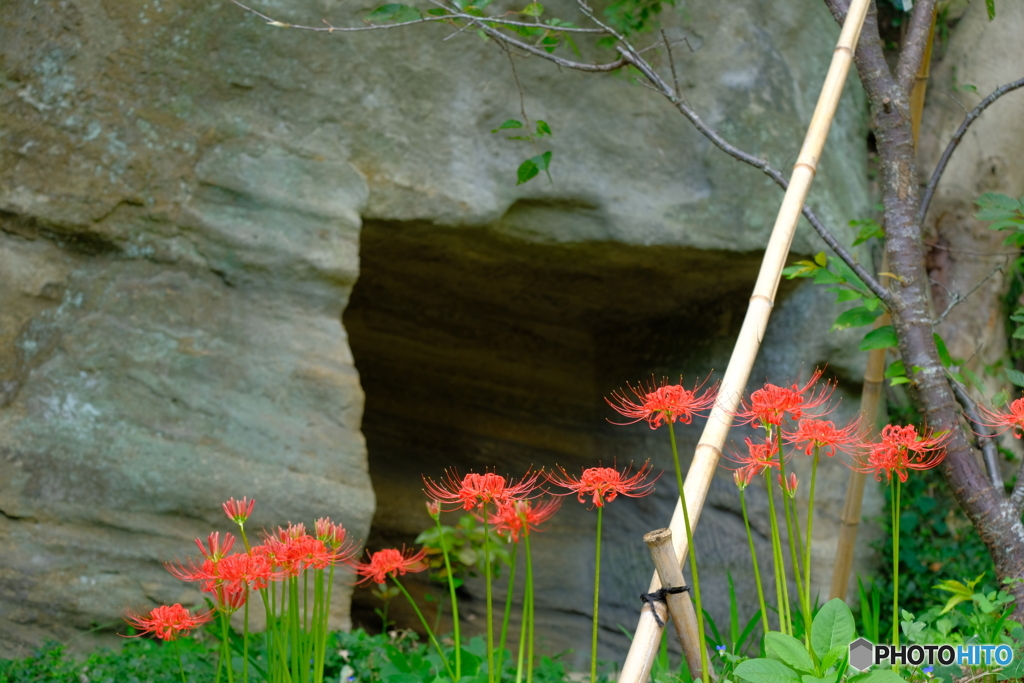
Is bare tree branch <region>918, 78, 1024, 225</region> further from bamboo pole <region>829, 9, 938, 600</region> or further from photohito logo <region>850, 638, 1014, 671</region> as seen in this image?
photohito logo <region>850, 638, 1014, 671</region>

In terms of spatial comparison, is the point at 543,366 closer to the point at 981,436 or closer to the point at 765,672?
the point at 981,436

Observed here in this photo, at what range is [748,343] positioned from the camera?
1533 millimetres

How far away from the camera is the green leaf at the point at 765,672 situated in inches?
48.6

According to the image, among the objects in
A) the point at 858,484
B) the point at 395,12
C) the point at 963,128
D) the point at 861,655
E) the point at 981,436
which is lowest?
the point at 858,484

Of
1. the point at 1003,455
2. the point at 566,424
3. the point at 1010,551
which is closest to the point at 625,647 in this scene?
the point at 566,424

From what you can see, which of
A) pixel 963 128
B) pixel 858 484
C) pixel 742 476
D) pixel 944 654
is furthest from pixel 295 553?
pixel 963 128

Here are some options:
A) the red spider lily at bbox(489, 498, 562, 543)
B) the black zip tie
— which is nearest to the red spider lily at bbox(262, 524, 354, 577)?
the red spider lily at bbox(489, 498, 562, 543)

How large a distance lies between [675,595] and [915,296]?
112cm

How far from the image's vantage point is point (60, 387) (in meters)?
2.40

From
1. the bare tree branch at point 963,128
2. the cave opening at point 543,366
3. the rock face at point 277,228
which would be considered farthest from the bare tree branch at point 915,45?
the cave opening at point 543,366

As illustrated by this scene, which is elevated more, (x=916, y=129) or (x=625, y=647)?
(x=916, y=129)

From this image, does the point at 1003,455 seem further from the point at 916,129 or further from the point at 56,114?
the point at 56,114

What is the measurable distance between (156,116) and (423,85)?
2.86 feet

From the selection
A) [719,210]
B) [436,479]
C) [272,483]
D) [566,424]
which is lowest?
[436,479]
